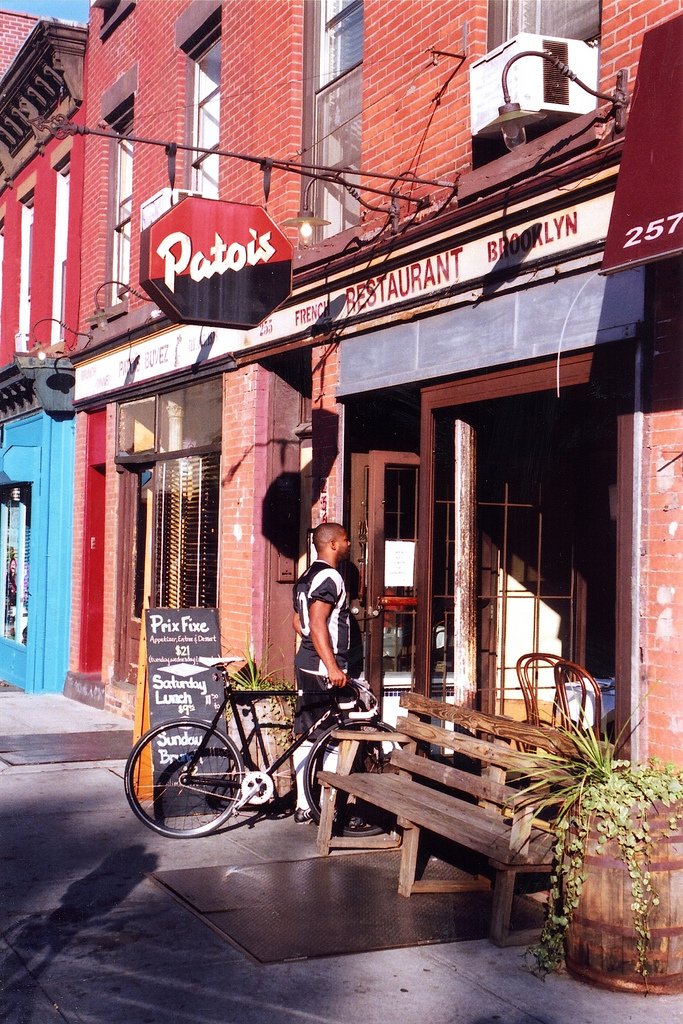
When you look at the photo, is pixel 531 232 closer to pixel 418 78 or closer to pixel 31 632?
pixel 418 78

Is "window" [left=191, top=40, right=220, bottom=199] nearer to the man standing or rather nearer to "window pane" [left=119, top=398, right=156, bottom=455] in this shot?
"window pane" [left=119, top=398, right=156, bottom=455]

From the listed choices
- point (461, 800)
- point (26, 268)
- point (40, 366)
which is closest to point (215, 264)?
point (461, 800)

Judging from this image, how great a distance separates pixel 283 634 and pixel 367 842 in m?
3.15

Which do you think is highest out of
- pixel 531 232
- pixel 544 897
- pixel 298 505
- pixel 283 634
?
pixel 531 232

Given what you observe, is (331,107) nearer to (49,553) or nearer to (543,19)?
(543,19)

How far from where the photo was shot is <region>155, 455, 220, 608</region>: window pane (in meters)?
11.0

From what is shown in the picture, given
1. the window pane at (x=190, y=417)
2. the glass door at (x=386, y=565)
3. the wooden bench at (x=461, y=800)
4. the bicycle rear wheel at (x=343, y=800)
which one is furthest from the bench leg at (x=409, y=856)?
the window pane at (x=190, y=417)

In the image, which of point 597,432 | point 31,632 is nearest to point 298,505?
point 597,432

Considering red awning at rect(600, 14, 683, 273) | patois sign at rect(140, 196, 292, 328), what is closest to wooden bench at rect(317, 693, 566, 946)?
red awning at rect(600, 14, 683, 273)

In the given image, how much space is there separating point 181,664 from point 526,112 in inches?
164

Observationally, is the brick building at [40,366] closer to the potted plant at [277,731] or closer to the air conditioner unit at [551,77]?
the potted plant at [277,731]

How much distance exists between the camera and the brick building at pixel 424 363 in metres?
6.02

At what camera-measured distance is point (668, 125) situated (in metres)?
5.27

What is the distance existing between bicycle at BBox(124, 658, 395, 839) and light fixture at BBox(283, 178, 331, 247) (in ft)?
11.5
